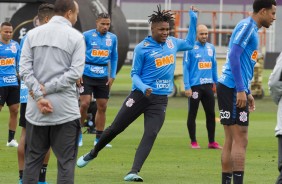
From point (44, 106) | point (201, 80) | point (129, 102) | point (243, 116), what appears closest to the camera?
point (44, 106)

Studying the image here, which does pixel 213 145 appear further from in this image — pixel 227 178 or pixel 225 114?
pixel 225 114

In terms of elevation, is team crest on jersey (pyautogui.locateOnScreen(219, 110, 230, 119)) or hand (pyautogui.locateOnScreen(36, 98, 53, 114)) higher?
hand (pyautogui.locateOnScreen(36, 98, 53, 114))

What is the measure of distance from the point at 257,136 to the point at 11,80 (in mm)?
5171

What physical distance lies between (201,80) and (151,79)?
14.7 ft

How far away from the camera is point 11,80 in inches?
695

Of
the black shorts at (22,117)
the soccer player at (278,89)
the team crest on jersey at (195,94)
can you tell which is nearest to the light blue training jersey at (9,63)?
the team crest on jersey at (195,94)

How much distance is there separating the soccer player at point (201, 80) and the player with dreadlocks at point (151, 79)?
411 cm

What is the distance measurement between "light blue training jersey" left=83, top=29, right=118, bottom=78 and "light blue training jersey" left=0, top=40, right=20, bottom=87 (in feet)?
4.36

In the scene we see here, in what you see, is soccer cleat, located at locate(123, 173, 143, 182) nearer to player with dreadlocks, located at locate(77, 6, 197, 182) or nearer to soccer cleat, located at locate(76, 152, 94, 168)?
player with dreadlocks, located at locate(77, 6, 197, 182)

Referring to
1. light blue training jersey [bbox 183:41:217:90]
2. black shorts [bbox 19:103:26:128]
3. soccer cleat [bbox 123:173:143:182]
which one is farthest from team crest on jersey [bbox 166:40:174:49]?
light blue training jersey [bbox 183:41:217:90]

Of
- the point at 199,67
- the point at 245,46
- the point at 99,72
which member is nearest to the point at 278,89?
the point at 245,46

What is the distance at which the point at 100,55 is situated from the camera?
17391 mm

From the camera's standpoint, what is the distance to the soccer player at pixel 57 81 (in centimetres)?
909

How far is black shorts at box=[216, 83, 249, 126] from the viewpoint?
11.0 meters
